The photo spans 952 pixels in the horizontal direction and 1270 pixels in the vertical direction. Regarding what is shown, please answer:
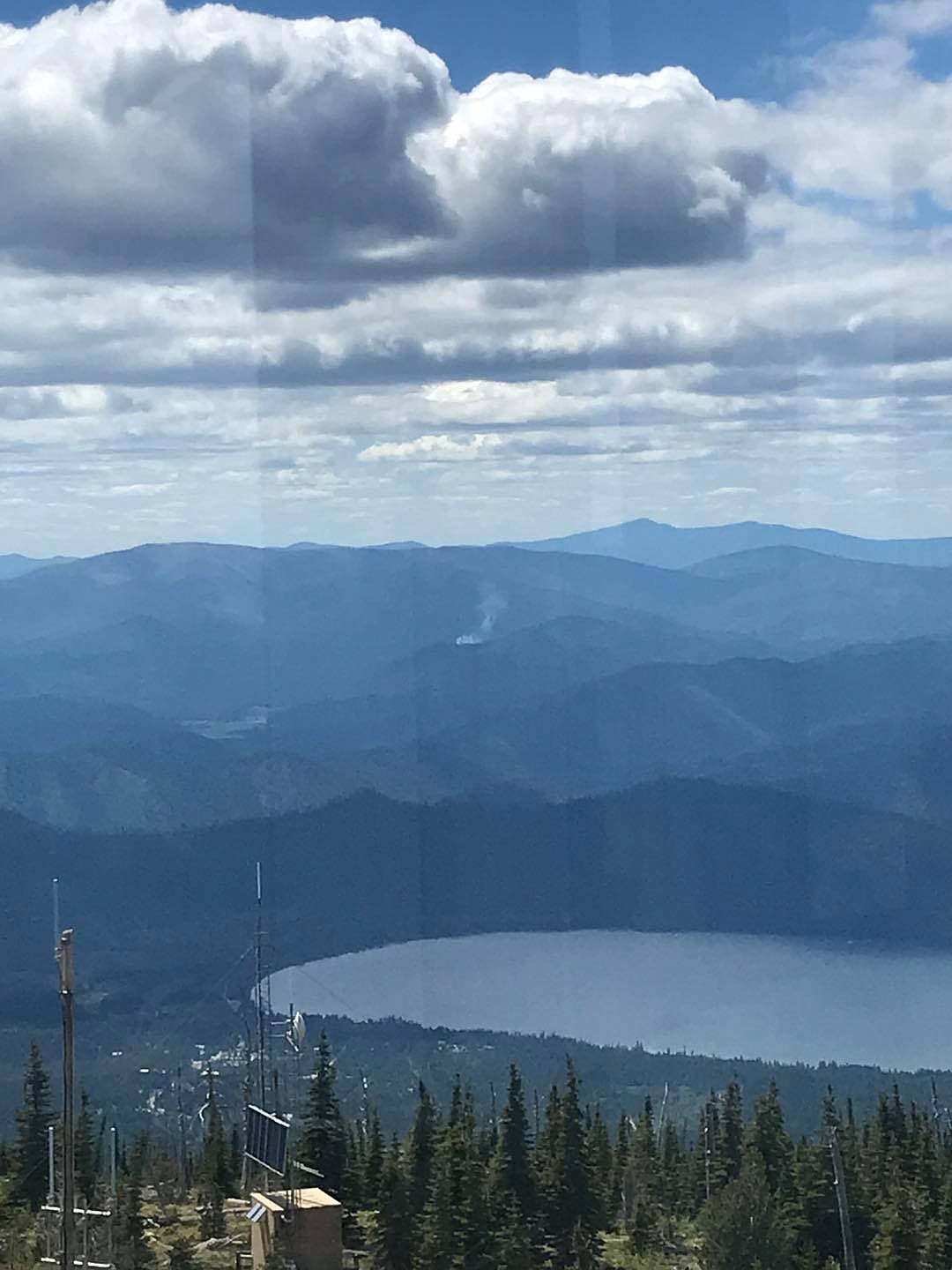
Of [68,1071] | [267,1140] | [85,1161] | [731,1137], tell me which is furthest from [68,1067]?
[731,1137]

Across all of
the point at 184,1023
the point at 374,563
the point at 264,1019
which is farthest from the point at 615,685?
the point at 264,1019

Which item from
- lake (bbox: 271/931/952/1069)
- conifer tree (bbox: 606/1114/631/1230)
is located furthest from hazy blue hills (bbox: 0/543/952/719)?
conifer tree (bbox: 606/1114/631/1230)

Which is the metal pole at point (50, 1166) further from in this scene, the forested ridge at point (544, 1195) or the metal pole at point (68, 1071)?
the metal pole at point (68, 1071)

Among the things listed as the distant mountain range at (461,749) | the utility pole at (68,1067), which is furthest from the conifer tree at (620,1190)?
the distant mountain range at (461,749)

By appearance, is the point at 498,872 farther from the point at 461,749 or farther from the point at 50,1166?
the point at 50,1166

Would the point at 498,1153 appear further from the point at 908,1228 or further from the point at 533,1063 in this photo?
the point at 533,1063

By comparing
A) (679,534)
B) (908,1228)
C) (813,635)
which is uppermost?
(679,534)
